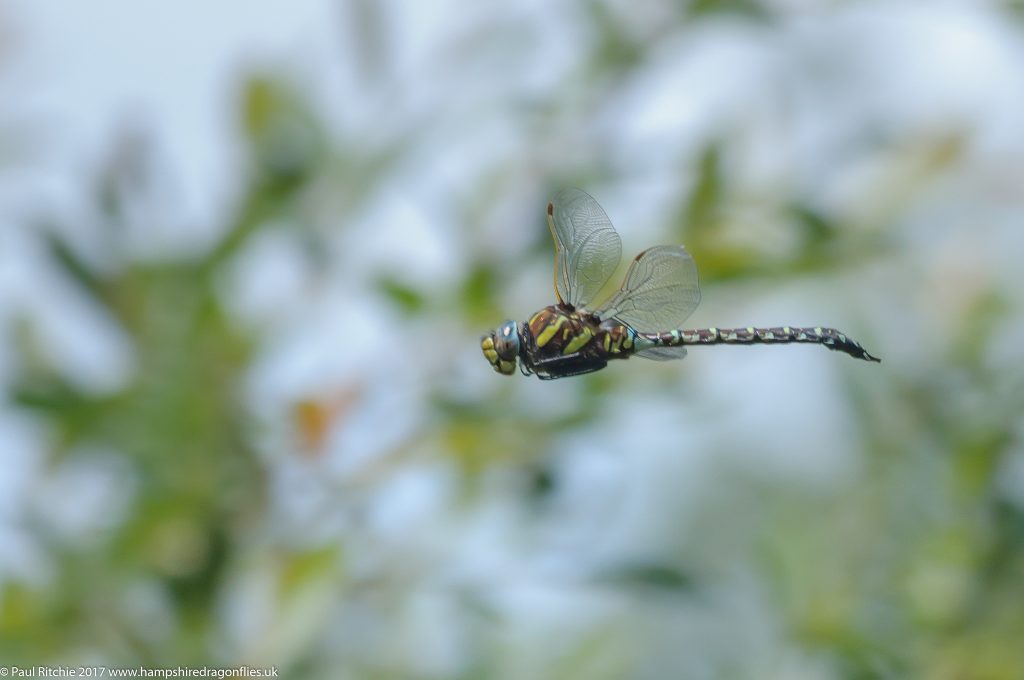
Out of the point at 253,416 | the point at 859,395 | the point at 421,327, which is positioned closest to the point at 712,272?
the point at 859,395

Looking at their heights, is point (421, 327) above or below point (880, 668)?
above

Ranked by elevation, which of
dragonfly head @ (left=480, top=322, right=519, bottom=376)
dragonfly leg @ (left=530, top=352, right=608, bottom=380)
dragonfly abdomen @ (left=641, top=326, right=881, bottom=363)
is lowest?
dragonfly leg @ (left=530, top=352, right=608, bottom=380)

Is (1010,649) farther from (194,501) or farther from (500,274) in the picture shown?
(194,501)

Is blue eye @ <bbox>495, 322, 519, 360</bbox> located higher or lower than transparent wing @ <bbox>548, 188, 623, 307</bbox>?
lower

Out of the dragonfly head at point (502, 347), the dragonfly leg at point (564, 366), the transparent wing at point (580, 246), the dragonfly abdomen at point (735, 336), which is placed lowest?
the dragonfly leg at point (564, 366)

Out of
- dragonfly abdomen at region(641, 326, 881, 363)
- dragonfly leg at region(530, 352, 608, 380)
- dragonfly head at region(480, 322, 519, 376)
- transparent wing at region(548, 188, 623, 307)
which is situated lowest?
dragonfly leg at region(530, 352, 608, 380)

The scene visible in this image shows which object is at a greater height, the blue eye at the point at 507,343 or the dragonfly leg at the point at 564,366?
the blue eye at the point at 507,343

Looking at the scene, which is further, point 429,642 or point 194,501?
point 429,642
